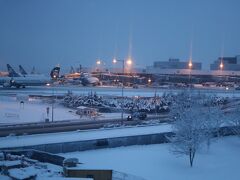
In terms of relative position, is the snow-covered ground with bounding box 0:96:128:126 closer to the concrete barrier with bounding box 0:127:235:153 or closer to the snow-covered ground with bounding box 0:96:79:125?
the snow-covered ground with bounding box 0:96:79:125

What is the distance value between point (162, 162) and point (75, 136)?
6.43 m

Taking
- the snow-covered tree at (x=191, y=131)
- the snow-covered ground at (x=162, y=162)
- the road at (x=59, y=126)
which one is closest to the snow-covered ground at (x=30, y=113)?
the road at (x=59, y=126)

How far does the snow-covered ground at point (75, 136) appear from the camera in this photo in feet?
84.9

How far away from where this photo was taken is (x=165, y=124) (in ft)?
115

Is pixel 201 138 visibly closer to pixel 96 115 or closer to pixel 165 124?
pixel 165 124

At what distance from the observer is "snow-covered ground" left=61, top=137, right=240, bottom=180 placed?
24484mm

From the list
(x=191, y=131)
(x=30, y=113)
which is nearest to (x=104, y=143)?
(x=191, y=131)

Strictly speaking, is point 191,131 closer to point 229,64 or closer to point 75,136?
point 75,136

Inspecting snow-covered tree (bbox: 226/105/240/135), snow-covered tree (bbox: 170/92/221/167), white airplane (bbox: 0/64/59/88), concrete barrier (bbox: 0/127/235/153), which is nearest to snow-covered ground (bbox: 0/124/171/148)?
concrete barrier (bbox: 0/127/235/153)

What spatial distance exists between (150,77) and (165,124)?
57.4 metres

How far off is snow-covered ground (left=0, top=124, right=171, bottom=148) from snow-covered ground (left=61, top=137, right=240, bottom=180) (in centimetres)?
119

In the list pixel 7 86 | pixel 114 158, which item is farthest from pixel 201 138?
pixel 7 86

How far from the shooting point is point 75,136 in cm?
2847

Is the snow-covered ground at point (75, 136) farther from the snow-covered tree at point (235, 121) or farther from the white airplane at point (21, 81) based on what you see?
the white airplane at point (21, 81)
